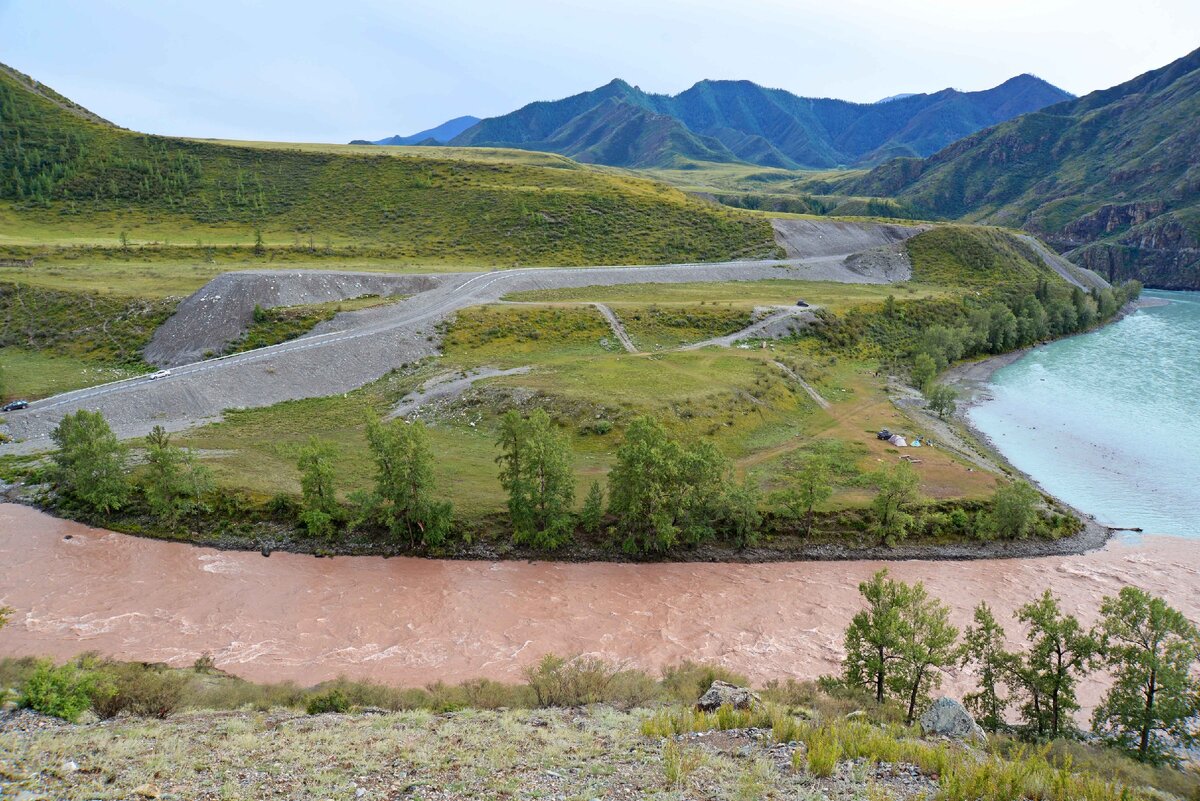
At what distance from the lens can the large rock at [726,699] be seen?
21075 mm

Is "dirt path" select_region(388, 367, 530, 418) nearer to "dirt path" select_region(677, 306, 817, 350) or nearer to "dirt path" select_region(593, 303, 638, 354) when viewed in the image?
"dirt path" select_region(593, 303, 638, 354)

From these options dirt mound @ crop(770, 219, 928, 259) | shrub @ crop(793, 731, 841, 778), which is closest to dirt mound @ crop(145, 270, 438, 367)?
shrub @ crop(793, 731, 841, 778)

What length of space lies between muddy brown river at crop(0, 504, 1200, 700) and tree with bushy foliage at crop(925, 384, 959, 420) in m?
23.8

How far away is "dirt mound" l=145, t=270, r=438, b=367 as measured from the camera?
2712 inches

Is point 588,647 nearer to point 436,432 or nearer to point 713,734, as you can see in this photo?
point 713,734

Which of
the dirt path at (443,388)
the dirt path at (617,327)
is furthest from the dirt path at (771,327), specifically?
the dirt path at (443,388)

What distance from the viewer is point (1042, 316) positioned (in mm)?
103875

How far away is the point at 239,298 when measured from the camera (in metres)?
75.2

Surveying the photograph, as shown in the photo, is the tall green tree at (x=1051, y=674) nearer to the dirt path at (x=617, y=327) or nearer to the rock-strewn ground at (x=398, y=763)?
the rock-strewn ground at (x=398, y=763)

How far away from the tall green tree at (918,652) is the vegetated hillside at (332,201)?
303 ft

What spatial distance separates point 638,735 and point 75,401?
5953 cm

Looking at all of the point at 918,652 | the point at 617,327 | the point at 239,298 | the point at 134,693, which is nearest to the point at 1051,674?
the point at 918,652

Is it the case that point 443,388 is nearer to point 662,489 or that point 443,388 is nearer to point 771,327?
point 662,489

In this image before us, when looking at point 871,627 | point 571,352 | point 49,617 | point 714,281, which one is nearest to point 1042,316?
point 714,281
